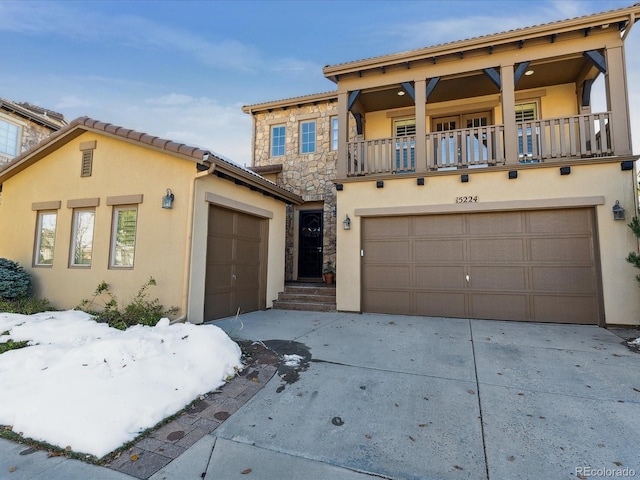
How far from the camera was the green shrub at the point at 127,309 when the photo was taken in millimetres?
5598

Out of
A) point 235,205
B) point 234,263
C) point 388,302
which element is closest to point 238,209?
point 235,205

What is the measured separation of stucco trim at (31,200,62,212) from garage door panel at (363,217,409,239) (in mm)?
7148

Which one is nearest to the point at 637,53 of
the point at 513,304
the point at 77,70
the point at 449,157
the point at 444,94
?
the point at 444,94

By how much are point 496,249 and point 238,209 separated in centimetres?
574

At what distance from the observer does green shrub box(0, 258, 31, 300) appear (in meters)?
6.80

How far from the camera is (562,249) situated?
6492 millimetres

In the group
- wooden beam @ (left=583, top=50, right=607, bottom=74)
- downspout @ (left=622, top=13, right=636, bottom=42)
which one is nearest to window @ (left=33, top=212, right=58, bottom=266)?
wooden beam @ (left=583, top=50, right=607, bottom=74)

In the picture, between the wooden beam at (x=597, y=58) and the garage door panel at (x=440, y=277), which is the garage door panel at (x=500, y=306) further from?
the wooden beam at (x=597, y=58)

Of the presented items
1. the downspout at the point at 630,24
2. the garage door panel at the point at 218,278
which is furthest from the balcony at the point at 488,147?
the garage door panel at the point at 218,278

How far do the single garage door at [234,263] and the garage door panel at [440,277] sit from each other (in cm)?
393

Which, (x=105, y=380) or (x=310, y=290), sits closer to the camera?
(x=105, y=380)

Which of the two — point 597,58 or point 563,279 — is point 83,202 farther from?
point 597,58

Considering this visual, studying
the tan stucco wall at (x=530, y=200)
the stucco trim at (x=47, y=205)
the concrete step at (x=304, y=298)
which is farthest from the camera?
the concrete step at (x=304, y=298)

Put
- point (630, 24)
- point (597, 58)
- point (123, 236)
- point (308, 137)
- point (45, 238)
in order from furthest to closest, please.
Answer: point (308, 137), point (45, 238), point (123, 236), point (597, 58), point (630, 24)
